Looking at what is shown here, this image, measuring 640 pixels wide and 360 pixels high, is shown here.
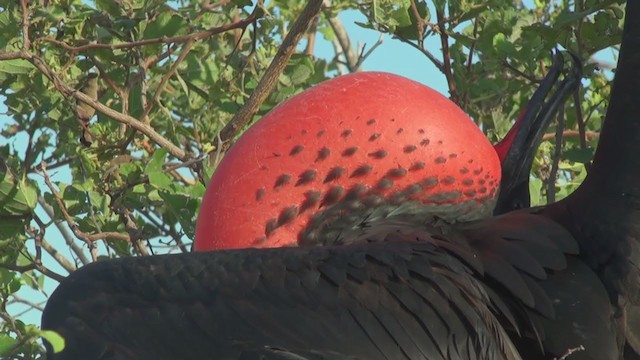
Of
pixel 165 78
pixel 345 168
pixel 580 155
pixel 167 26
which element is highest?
pixel 167 26

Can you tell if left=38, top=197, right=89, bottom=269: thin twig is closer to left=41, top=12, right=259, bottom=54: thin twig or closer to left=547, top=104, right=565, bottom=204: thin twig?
left=41, top=12, right=259, bottom=54: thin twig

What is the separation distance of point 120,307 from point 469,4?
174 centimetres

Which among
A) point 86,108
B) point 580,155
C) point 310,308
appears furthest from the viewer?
point 86,108

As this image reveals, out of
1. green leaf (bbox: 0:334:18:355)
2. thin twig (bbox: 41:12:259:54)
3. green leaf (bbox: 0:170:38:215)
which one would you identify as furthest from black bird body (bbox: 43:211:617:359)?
thin twig (bbox: 41:12:259:54)

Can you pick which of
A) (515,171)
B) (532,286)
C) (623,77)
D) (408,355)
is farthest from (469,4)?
(408,355)

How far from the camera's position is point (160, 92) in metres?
4.22

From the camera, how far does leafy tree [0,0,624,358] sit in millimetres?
3904

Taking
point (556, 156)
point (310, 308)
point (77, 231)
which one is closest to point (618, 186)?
point (556, 156)

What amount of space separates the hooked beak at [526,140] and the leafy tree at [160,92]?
180 millimetres

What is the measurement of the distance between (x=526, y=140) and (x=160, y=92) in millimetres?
1230

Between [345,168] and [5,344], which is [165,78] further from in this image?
[5,344]

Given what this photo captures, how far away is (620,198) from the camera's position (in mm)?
Answer: 3031

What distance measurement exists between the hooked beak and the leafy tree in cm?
18

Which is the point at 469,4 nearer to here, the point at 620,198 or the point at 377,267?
the point at 620,198
